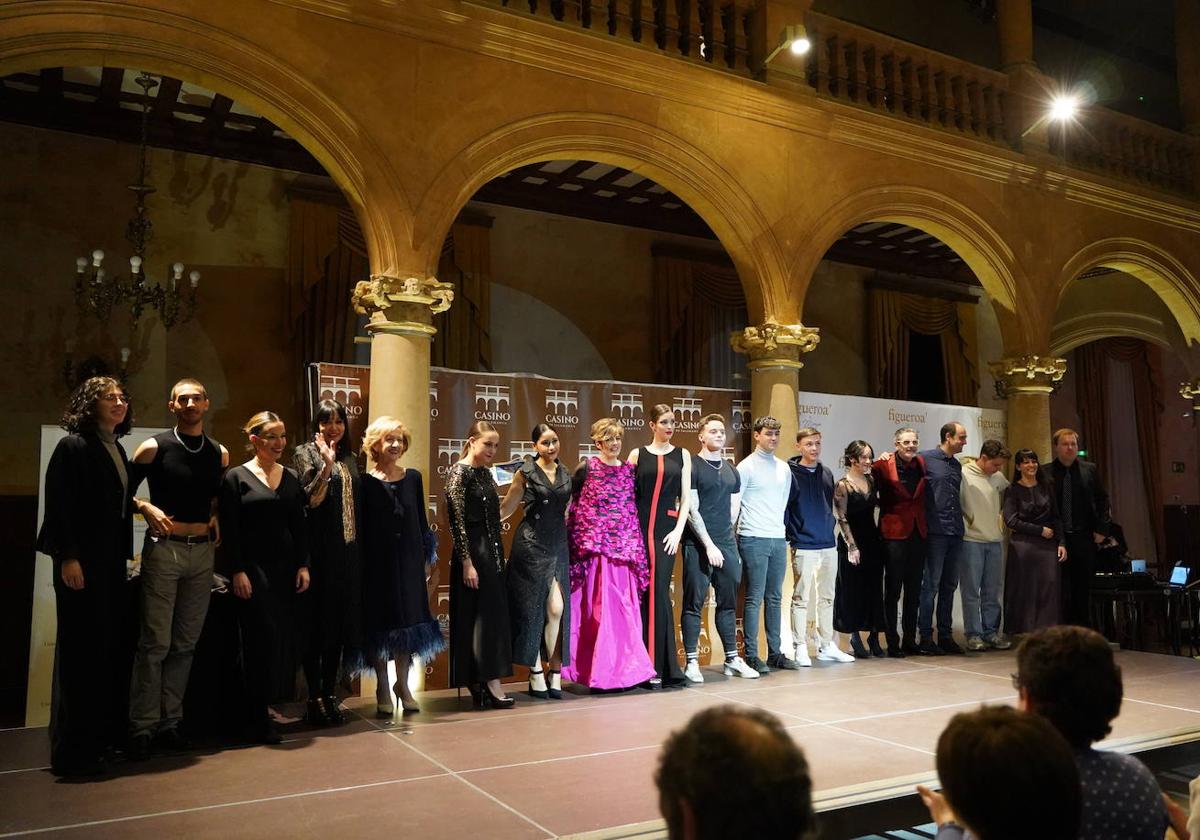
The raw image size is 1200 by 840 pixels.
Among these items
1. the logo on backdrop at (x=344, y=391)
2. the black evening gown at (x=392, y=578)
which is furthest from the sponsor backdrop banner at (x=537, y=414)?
the black evening gown at (x=392, y=578)

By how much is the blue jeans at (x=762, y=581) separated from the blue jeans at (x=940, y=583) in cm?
122

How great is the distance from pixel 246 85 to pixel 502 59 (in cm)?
159

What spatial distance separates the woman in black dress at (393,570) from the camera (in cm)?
470

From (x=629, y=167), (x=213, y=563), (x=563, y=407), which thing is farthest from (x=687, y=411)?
(x=213, y=563)

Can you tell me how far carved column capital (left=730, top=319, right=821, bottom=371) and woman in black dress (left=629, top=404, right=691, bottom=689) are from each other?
1.66 metres

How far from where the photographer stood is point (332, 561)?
15.0 feet

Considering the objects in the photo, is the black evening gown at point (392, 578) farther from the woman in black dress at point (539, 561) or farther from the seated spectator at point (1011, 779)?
the seated spectator at point (1011, 779)

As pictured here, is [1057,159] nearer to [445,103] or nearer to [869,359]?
[869,359]

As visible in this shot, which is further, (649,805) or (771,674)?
(771,674)

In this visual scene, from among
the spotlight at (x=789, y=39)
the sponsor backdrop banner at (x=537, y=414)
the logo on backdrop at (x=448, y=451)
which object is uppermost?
the spotlight at (x=789, y=39)

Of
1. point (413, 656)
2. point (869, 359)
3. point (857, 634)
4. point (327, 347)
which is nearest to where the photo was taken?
point (413, 656)

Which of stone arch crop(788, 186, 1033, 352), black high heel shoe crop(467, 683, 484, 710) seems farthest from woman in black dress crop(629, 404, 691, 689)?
stone arch crop(788, 186, 1033, 352)

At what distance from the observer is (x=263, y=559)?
426 cm

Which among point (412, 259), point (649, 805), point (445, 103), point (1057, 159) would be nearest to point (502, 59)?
point (445, 103)
